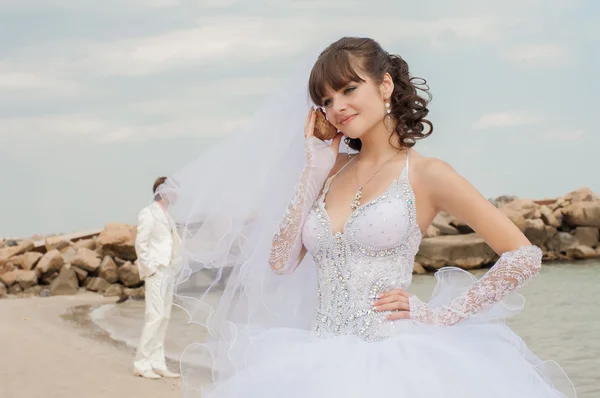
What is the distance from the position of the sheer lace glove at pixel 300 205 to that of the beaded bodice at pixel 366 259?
103mm

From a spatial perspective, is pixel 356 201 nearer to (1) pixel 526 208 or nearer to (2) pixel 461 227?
(2) pixel 461 227

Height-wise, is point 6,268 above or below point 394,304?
below

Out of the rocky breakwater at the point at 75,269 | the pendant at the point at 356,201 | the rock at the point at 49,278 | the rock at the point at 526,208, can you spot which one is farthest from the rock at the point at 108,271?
the pendant at the point at 356,201

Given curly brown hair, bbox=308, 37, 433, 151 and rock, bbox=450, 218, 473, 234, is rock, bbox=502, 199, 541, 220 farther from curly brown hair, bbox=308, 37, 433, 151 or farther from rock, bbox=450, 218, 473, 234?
curly brown hair, bbox=308, 37, 433, 151

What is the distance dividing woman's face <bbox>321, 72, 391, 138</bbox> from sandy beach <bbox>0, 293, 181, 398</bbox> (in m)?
5.64

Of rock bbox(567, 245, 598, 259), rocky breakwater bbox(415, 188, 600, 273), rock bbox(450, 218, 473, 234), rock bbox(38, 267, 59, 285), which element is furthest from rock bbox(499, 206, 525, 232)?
rock bbox(38, 267, 59, 285)

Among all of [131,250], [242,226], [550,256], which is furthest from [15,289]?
[242,226]

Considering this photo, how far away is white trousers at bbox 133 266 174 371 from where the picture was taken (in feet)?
27.9

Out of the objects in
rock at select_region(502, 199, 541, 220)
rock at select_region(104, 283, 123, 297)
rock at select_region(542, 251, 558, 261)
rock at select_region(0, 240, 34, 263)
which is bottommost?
rock at select_region(542, 251, 558, 261)

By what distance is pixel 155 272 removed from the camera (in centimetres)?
841

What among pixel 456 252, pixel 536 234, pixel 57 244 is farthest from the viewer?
pixel 536 234

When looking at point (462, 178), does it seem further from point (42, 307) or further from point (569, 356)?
point (42, 307)

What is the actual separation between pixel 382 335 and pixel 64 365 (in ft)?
23.3

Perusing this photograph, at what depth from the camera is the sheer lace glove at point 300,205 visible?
3012 millimetres
